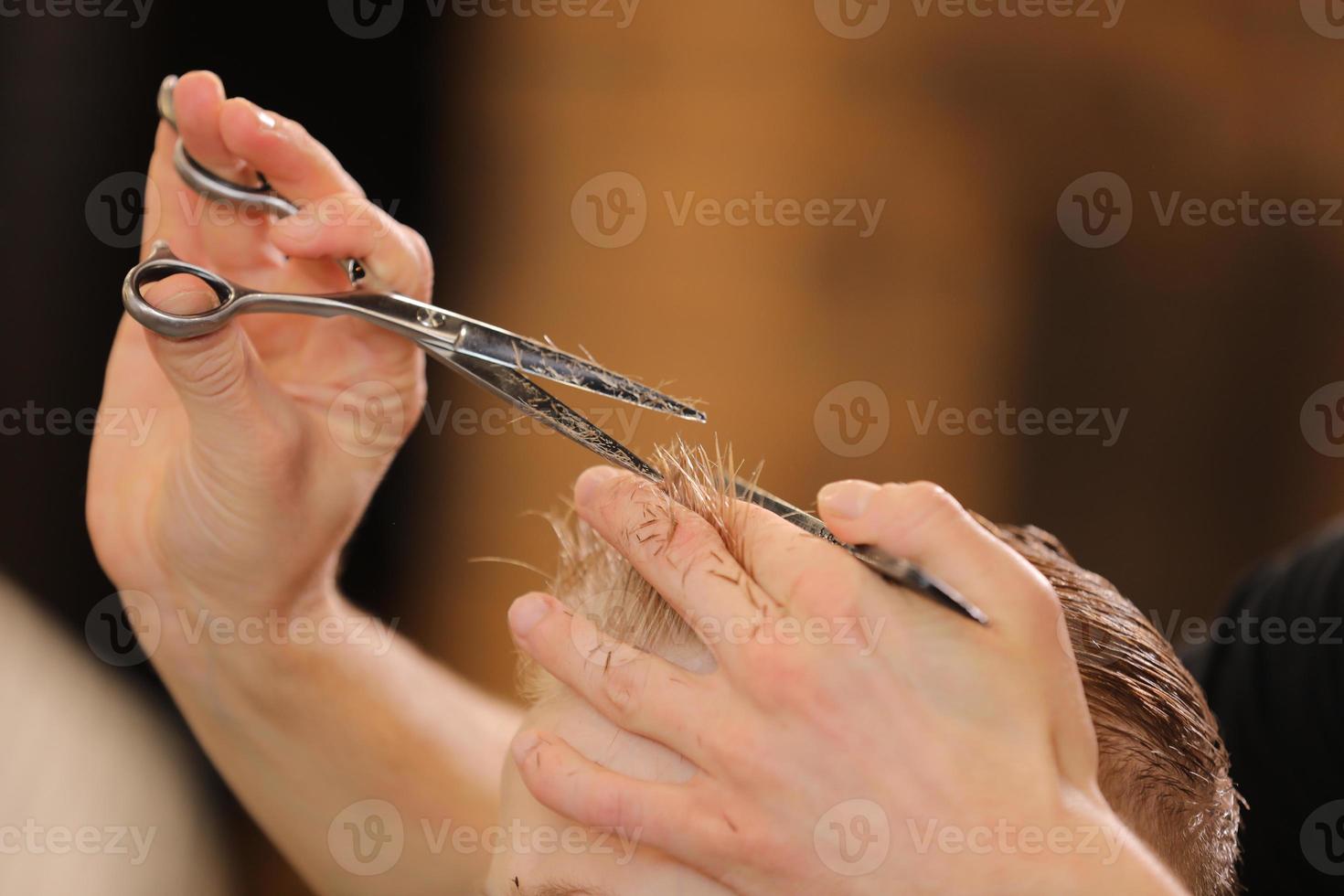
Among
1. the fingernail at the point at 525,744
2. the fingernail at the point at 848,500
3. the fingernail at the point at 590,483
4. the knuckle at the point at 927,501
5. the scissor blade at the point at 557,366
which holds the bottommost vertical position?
the fingernail at the point at 525,744

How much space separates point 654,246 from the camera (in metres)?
1.96

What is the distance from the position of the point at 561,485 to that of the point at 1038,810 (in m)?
1.60

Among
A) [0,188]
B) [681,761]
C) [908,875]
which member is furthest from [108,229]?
[908,875]

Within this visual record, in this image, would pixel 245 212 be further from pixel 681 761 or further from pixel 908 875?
pixel 908 875

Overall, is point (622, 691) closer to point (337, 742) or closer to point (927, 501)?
point (927, 501)

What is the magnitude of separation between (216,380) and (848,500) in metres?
0.37

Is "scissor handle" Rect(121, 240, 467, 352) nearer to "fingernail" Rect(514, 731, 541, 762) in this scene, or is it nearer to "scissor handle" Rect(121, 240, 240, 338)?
"scissor handle" Rect(121, 240, 240, 338)

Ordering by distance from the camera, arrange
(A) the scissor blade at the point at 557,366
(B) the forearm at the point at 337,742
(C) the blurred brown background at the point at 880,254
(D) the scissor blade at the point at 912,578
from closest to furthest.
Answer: (D) the scissor blade at the point at 912,578 → (A) the scissor blade at the point at 557,366 → (B) the forearm at the point at 337,742 → (C) the blurred brown background at the point at 880,254

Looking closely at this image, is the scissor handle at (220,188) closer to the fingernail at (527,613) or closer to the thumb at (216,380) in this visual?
the thumb at (216,380)

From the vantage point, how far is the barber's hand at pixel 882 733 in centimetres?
43

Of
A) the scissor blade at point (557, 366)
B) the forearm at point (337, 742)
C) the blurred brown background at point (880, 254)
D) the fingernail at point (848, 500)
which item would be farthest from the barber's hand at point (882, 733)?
the blurred brown background at point (880, 254)

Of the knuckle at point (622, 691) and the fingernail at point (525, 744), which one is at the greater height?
the knuckle at point (622, 691)

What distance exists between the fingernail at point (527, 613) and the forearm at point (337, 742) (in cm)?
33

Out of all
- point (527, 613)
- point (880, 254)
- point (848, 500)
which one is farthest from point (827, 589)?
point (880, 254)
